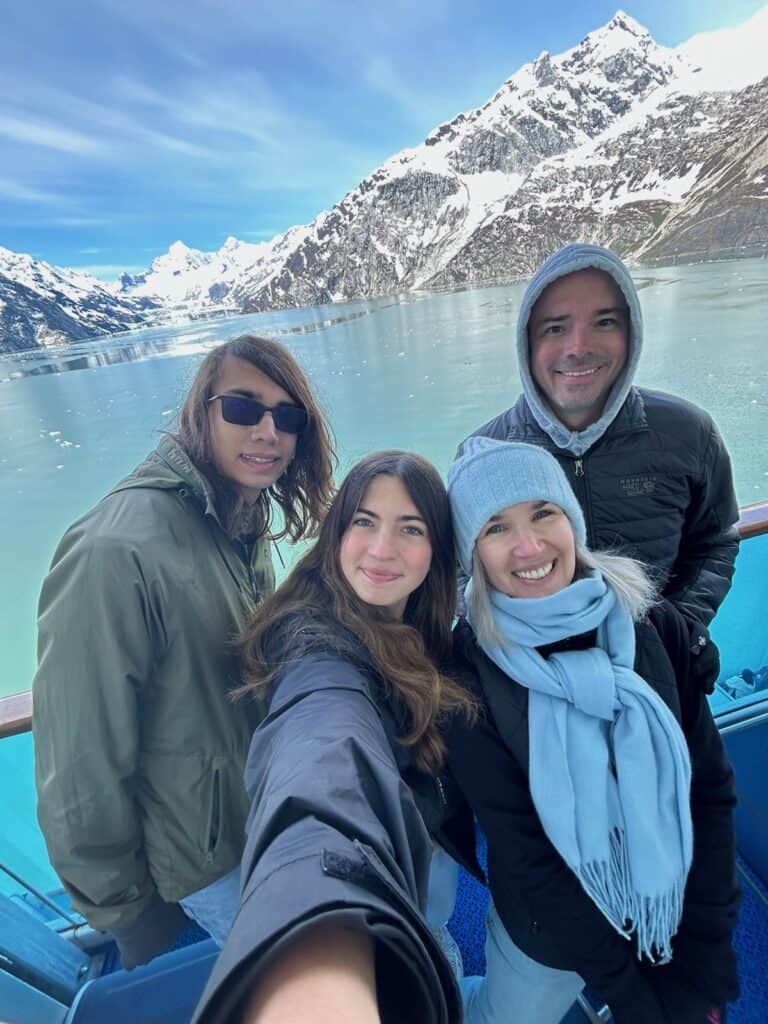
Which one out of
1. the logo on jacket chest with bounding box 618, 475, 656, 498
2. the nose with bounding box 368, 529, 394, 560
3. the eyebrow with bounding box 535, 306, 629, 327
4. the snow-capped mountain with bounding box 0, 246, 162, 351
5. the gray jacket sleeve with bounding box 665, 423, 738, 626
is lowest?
the gray jacket sleeve with bounding box 665, 423, 738, 626

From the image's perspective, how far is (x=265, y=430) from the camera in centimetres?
115

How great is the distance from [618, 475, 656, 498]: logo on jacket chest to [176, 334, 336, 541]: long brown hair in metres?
0.82

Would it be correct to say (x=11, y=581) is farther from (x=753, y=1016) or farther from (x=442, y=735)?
(x=753, y=1016)

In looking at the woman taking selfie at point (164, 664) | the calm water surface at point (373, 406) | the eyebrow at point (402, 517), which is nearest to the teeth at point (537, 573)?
the eyebrow at point (402, 517)

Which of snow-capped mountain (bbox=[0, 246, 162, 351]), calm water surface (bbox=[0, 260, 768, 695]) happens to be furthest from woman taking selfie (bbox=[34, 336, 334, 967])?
snow-capped mountain (bbox=[0, 246, 162, 351])

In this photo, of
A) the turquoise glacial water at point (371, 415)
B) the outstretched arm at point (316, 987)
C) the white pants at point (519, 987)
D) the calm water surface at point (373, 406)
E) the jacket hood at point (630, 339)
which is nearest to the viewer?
the outstretched arm at point (316, 987)

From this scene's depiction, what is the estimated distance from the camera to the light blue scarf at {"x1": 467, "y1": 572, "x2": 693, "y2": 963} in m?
0.92

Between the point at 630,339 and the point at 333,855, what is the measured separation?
1.35 m

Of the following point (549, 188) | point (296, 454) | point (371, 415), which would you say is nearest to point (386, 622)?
point (296, 454)

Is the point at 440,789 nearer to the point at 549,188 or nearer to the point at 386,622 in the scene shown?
the point at 386,622

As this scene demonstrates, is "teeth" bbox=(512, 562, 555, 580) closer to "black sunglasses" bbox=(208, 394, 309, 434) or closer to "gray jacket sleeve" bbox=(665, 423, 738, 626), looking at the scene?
"gray jacket sleeve" bbox=(665, 423, 738, 626)

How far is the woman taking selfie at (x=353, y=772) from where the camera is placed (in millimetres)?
468

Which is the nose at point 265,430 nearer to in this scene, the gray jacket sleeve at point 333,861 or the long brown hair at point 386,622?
the long brown hair at point 386,622

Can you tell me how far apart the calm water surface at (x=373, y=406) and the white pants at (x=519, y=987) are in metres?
1.45
